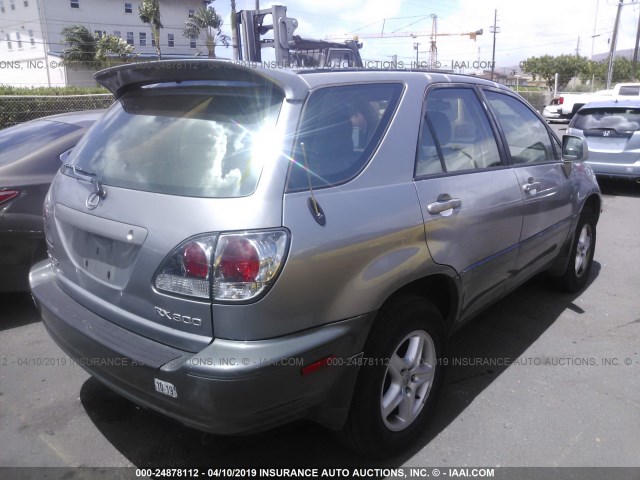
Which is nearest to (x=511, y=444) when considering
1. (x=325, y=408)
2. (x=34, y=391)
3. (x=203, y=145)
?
(x=325, y=408)

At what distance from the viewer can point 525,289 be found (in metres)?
4.94

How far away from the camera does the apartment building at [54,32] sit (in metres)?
47.2

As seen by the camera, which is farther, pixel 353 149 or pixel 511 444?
pixel 511 444

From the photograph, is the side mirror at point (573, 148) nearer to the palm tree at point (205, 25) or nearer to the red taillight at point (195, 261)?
the red taillight at point (195, 261)

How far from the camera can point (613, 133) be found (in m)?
9.25

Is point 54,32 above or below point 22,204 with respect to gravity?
above

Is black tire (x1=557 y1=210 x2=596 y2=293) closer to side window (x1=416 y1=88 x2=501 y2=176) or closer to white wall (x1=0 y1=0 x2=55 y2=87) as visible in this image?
side window (x1=416 y1=88 x2=501 y2=176)

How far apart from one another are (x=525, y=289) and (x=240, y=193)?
12.2 ft

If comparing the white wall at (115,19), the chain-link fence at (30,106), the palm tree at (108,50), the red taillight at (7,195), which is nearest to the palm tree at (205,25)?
the white wall at (115,19)

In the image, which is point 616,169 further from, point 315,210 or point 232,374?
point 232,374

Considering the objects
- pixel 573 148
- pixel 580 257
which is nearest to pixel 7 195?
pixel 573 148

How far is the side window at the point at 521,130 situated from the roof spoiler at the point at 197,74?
1.80 meters

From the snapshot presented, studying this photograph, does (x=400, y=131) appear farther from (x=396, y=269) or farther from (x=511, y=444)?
(x=511, y=444)

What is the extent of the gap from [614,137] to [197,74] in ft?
29.3
